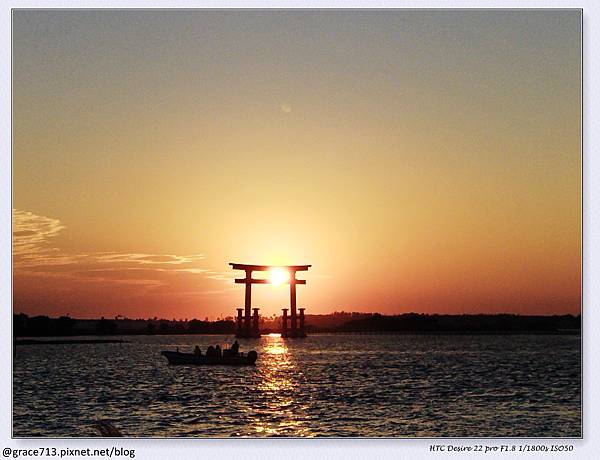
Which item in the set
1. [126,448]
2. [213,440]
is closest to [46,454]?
[126,448]

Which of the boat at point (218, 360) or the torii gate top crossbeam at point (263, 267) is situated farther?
the torii gate top crossbeam at point (263, 267)

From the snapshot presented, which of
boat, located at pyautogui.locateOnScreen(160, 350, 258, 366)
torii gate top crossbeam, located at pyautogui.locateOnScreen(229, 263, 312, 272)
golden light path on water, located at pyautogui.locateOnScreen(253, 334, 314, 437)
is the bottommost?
boat, located at pyautogui.locateOnScreen(160, 350, 258, 366)

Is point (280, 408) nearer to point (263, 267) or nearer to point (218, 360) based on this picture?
point (218, 360)

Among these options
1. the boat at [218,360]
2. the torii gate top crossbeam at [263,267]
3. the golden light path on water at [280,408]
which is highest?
the torii gate top crossbeam at [263,267]

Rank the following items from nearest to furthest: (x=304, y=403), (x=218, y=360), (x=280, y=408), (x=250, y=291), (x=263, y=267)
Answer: (x=280, y=408) < (x=304, y=403) < (x=218, y=360) < (x=263, y=267) < (x=250, y=291)

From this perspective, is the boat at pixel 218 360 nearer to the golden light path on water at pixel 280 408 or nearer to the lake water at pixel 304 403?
the lake water at pixel 304 403

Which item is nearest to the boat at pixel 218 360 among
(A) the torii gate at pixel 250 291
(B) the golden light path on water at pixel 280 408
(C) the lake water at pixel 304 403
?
(C) the lake water at pixel 304 403

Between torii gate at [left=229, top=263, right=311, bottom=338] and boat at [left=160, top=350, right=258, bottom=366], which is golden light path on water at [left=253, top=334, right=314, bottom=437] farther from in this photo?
torii gate at [left=229, top=263, right=311, bottom=338]

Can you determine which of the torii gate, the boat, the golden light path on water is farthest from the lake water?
the torii gate

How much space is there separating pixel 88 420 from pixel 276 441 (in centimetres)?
1594

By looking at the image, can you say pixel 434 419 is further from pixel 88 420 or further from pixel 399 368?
pixel 399 368

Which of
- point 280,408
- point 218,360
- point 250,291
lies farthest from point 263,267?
point 280,408

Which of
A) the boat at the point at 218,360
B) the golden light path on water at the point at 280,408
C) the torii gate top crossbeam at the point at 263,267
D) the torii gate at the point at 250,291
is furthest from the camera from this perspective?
the torii gate at the point at 250,291

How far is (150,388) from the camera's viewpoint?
45.5 metres
